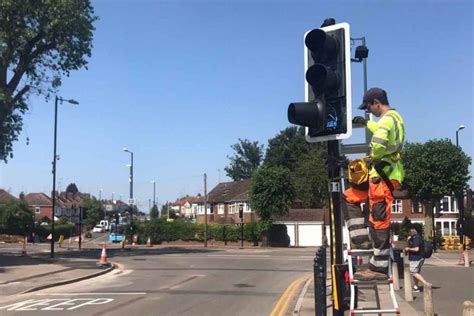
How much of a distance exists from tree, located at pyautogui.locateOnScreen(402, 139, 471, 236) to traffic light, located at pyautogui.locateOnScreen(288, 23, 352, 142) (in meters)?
44.4

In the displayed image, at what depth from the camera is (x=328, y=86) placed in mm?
5168

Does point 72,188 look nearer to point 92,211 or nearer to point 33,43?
point 92,211

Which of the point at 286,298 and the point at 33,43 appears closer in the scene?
the point at 286,298

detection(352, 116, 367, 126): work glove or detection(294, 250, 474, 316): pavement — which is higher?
detection(352, 116, 367, 126): work glove

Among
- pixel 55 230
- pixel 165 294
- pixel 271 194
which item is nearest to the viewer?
pixel 165 294

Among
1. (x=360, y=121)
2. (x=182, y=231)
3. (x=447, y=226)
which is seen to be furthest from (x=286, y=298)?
(x=447, y=226)

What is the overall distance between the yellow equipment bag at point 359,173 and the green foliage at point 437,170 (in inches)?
1730

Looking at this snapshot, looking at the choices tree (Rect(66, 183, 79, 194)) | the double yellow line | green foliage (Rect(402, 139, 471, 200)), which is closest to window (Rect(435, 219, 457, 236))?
green foliage (Rect(402, 139, 471, 200))

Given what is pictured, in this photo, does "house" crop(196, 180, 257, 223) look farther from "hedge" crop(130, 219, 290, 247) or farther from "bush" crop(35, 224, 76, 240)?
"bush" crop(35, 224, 76, 240)

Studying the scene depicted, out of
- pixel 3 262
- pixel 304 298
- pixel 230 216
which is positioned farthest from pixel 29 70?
pixel 230 216

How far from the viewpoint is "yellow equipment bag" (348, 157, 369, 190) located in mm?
5539

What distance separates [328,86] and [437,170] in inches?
1806

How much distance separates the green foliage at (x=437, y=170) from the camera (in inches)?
1882

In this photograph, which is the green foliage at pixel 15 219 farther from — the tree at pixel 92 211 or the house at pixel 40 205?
the tree at pixel 92 211
